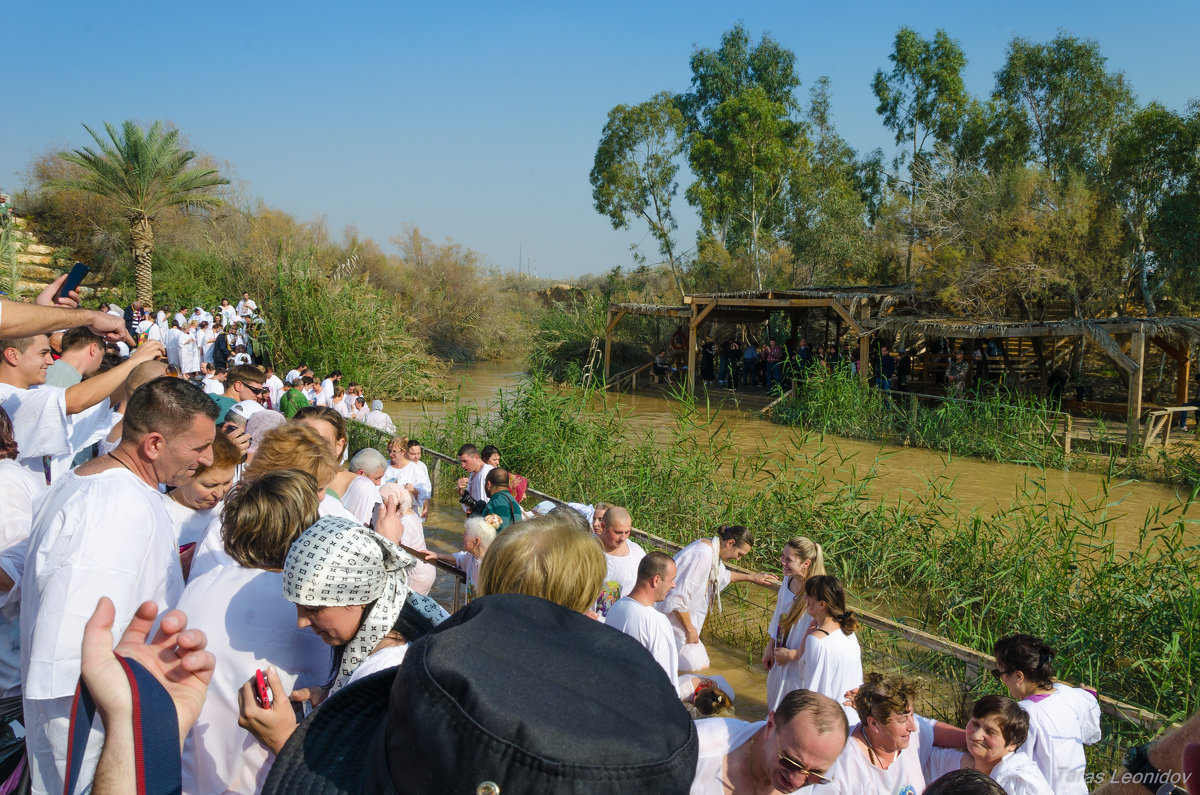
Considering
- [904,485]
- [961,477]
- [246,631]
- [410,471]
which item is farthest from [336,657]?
[961,477]

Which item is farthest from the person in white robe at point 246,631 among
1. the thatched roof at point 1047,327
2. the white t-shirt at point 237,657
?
the thatched roof at point 1047,327

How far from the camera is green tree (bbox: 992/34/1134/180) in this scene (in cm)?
2592

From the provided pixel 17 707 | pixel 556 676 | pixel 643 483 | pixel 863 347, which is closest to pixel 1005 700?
pixel 556 676

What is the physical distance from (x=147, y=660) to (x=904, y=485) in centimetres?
1119

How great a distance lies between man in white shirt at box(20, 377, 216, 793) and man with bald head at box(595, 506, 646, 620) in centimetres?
242

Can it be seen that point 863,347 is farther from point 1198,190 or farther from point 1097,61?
point 1097,61

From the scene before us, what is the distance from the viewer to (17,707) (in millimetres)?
2174

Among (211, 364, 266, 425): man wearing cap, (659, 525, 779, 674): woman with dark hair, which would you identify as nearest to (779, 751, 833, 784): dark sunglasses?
(659, 525, 779, 674): woman with dark hair

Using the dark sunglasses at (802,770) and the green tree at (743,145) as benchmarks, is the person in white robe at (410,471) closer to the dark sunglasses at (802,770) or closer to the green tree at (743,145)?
the dark sunglasses at (802,770)

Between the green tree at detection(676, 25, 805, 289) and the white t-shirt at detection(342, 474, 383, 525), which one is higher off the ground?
the green tree at detection(676, 25, 805, 289)

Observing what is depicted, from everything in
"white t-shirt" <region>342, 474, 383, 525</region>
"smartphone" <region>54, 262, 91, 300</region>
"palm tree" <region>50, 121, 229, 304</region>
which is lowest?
"white t-shirt" <region>342, 474, 383, 525</region>

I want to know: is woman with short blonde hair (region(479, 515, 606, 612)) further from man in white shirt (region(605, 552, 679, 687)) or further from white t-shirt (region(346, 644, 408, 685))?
man in white shirt (region(605, 552, 679, 687))

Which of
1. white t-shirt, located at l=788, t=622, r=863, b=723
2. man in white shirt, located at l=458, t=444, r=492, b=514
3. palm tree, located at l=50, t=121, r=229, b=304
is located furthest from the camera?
palm tree, located at l=50, t=121, r=229, b=304

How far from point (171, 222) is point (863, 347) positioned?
28.5 metres
